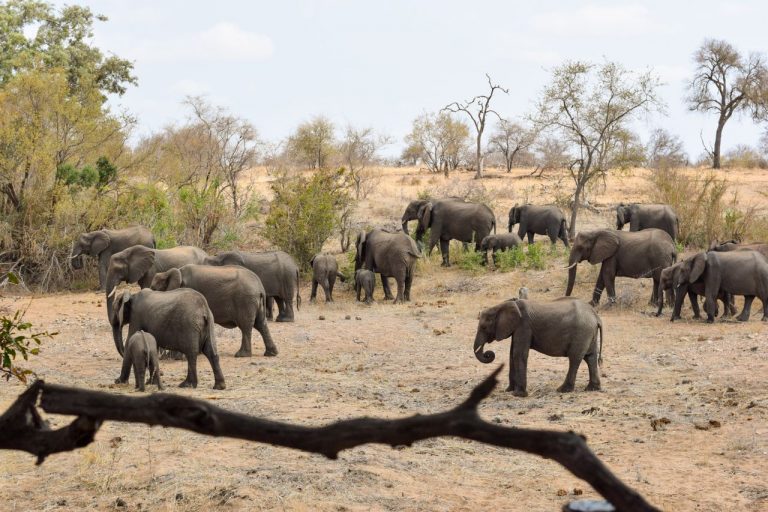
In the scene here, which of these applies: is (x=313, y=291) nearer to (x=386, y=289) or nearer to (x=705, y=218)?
(x=386, y=289)

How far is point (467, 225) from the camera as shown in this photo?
2395cm

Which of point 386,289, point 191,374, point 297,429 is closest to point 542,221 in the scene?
point 386,289

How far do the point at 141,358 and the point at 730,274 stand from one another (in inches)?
389

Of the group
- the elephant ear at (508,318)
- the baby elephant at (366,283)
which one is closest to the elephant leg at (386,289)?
the baby elephant at (366,283)

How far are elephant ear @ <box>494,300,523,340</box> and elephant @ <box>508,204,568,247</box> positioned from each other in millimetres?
13481

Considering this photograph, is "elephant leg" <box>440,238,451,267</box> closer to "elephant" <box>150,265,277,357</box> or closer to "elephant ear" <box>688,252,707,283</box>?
"elephant ear" <box>688,252,707,283</box>

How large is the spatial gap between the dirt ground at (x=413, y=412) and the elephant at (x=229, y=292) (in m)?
0.50

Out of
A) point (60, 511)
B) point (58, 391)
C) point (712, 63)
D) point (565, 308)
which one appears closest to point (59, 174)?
point (565, 308)

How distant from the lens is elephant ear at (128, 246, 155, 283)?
17375mm

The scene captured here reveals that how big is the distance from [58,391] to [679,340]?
516 inches

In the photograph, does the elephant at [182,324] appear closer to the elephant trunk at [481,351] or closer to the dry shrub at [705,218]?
the elephant trunk at [481,351]

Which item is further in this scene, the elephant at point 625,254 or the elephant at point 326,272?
the elephant at point 326,272

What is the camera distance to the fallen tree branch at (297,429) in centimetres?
272

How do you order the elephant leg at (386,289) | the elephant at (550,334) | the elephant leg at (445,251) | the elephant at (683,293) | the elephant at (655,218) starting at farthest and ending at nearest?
the elephant leg at (445,251), the elephant at (655,218), the elephant leg at (386,289), the elephant at (683,293), the elephant at (550,334)
